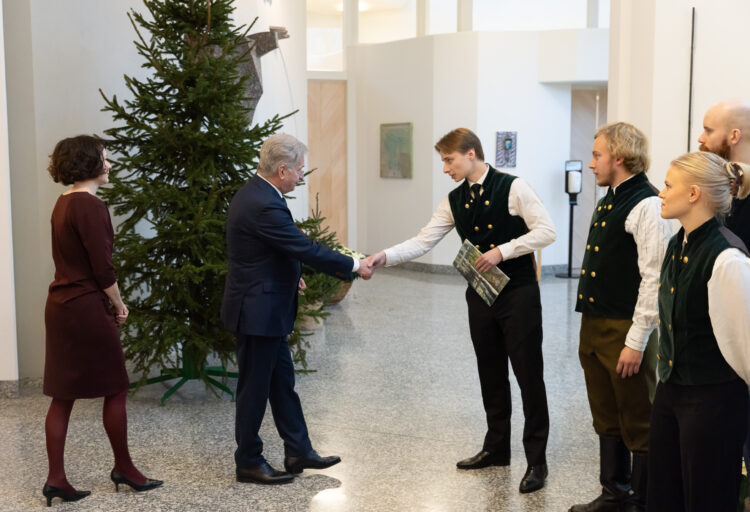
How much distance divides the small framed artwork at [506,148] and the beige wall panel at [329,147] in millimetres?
2814

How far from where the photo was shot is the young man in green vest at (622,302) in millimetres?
3350

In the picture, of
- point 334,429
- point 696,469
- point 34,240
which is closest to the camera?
point 696,469

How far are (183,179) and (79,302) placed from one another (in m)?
1.89

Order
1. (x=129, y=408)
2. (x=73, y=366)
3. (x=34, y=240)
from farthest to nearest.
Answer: (x=34, y=240), (x=129, y=408), (x=73, y=366)

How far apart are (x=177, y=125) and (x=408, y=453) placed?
2.54 metres

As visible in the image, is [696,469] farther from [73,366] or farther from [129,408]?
[129,408]

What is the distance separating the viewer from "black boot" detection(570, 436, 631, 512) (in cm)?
373

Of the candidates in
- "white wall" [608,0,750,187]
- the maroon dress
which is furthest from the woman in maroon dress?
"white wall" [608,0,750,187]

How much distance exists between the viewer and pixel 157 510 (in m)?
3.89

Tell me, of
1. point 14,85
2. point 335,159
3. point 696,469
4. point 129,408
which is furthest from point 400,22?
point 696,469

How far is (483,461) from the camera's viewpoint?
171 inches

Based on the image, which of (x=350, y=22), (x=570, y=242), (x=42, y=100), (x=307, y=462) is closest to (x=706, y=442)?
(x=307, y=462)

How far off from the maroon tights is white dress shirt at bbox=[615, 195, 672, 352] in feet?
7.44

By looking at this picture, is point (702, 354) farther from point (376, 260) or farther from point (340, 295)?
point (340, 295)
